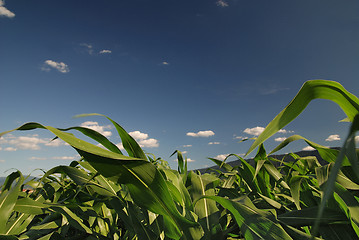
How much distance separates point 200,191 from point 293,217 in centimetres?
24

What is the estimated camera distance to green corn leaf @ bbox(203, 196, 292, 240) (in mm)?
400

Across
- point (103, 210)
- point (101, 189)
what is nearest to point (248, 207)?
point (101, 189)

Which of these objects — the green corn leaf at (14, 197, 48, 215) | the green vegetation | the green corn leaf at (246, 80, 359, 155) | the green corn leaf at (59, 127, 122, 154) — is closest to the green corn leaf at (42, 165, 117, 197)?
the green vegetation

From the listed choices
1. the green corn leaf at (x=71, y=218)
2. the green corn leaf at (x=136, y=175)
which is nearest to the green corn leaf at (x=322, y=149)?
the green corn leaf at (x=136, y=175)

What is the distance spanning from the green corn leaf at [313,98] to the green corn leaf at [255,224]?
0.15 m

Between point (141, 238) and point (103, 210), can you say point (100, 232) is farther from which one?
point (141, 238)

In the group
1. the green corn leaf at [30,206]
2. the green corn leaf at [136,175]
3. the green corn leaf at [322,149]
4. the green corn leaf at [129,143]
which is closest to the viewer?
the green corn leaf at [136,175]

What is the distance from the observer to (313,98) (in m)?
0.36

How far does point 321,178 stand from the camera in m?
0.53

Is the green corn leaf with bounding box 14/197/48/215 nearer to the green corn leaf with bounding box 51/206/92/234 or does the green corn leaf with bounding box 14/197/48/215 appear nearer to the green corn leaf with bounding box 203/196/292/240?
the green corn leaf with bounding box 51/206/92/234

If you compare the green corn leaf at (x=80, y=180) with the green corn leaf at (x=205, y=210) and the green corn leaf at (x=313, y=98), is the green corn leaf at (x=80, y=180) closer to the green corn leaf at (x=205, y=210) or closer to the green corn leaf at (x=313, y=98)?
the green corn leaf at (x=205, y=210)

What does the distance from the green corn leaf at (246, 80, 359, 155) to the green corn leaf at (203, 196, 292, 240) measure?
0.15 meters

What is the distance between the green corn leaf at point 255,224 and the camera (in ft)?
1.31

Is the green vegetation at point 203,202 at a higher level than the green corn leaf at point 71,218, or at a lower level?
higher
